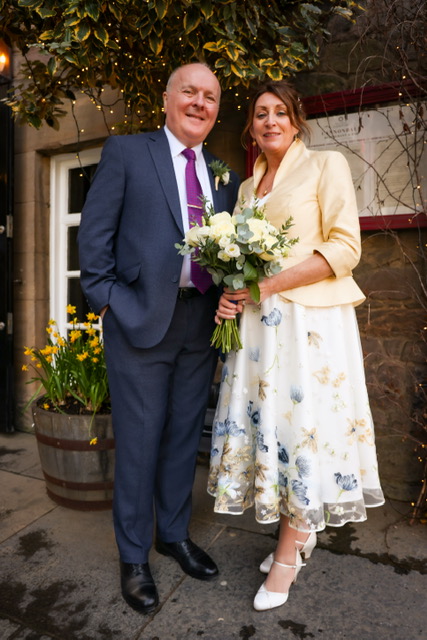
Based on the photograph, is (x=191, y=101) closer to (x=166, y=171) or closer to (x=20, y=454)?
(x=166, y=171)

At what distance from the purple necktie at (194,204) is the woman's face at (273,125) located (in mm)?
310

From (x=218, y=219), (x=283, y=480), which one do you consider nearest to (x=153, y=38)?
(x=218, y=219)

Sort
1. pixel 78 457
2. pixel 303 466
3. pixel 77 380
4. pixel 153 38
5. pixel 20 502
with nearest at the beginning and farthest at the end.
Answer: pixel 303 466 → pixel 153 38 → pixel 78 457 → pixel 77 380 → pixel 20 502

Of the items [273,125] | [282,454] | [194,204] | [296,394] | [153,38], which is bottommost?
[282,454]

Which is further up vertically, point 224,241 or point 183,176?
point 183,176

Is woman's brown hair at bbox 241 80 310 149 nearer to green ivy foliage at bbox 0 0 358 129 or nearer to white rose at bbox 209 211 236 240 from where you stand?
green ivy foliage at bbox 0 0 358 129

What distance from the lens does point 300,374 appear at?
1.81 meters

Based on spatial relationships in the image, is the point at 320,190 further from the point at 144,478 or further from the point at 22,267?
the point at 22,267

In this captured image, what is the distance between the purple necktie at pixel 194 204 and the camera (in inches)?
77.4

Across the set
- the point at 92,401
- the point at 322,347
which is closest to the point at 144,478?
the point at 92,401

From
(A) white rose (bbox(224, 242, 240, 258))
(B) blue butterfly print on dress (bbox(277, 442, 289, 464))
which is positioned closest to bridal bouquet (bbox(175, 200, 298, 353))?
(A) white rose (bbox(224, 242, 240, 258))

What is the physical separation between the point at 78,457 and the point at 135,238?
1.36 metres

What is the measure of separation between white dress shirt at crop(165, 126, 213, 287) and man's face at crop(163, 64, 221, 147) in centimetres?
4

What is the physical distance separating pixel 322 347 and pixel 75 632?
143cm
